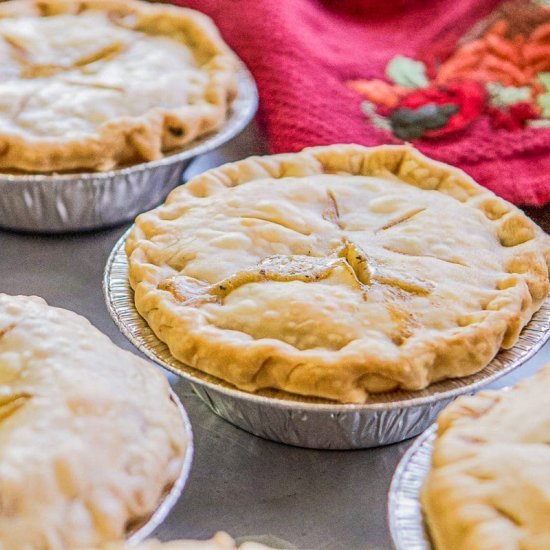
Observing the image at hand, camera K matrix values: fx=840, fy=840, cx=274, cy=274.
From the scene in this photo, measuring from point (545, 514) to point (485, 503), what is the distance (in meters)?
0.07

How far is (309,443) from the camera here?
1.48 meters

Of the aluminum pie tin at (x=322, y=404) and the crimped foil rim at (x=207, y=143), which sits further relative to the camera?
the crimped foil rim at (x=207, y=143)

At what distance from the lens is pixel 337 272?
4.89 feet

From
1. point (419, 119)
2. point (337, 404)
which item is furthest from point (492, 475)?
point (419, 119)

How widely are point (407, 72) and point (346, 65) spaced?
0.62 ft

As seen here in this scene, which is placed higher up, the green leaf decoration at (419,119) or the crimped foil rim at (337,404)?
the crimped foil rim at (337,404)

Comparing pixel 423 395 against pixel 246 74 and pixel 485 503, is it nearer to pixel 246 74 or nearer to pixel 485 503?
pixel 485 503

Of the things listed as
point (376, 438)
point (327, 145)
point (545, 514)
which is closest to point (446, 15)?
point (327, 145)

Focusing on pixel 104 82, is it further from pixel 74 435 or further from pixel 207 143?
pixel 74 435

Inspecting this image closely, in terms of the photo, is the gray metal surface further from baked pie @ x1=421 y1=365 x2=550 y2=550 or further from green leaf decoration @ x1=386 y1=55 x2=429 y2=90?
green leaf decoration @ x1=386 y1=55 x2=429 y2=90

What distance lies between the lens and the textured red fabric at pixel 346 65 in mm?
2098

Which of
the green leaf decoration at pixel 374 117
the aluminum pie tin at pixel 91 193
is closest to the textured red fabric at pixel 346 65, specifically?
the green leaf decoration at pixel 374 117

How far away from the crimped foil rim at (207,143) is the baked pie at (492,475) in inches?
40.2

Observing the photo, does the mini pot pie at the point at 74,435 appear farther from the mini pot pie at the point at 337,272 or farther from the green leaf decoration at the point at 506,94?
the green leaf decoration at the point at 506,94
